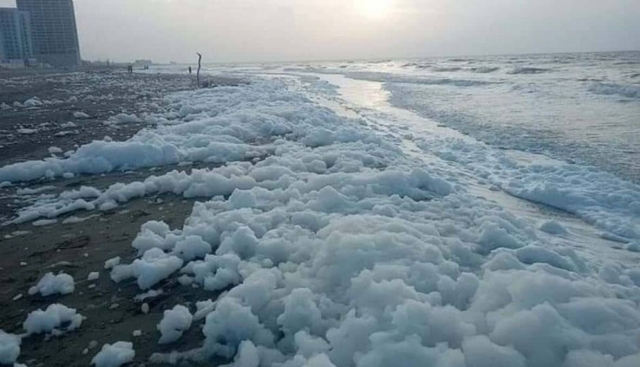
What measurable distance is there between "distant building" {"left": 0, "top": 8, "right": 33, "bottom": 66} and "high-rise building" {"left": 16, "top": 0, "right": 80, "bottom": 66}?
1.80m

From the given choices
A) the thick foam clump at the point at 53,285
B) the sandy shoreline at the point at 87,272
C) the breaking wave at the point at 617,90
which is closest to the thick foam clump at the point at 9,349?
the sandy shoreline at the point at 87,272

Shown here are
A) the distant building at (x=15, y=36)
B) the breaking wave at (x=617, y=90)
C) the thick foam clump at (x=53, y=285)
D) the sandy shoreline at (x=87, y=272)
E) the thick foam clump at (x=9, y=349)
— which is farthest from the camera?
the distant building at (x=15, y=36)

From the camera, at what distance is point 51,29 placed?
390ft

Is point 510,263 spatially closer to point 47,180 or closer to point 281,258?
point 281,258

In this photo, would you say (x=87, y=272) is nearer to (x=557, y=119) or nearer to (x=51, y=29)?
(x=557, y=119)

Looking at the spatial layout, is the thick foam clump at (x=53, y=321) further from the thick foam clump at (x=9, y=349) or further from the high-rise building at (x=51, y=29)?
the high-rise building at (x=51, y=29)

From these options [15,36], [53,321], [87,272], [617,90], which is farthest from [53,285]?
[15,36]

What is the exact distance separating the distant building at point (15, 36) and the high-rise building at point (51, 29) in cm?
180

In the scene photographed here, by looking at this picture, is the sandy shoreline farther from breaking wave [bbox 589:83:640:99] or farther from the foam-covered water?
breaking wave [bbox 589:83:640:99]

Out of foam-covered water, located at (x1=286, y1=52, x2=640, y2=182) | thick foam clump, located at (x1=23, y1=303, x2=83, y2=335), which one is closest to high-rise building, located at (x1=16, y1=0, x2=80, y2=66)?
foam-covered water, located at (x1=286, y1=52, x2=640, y2=182)

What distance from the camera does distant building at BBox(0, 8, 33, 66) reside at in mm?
114356

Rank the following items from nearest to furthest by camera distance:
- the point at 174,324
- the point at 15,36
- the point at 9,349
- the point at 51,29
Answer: the point at 9,349
the point at 174,324
the point at 15,36
the point at 51,29

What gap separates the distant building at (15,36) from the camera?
114 meters

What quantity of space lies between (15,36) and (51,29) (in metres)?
9.62
